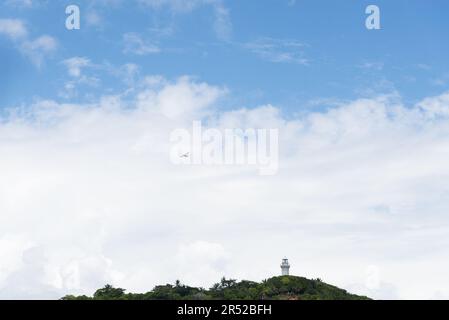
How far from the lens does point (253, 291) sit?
185375 millimetres

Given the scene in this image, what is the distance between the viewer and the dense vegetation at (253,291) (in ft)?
578

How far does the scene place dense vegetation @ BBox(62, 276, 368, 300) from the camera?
17625cm
